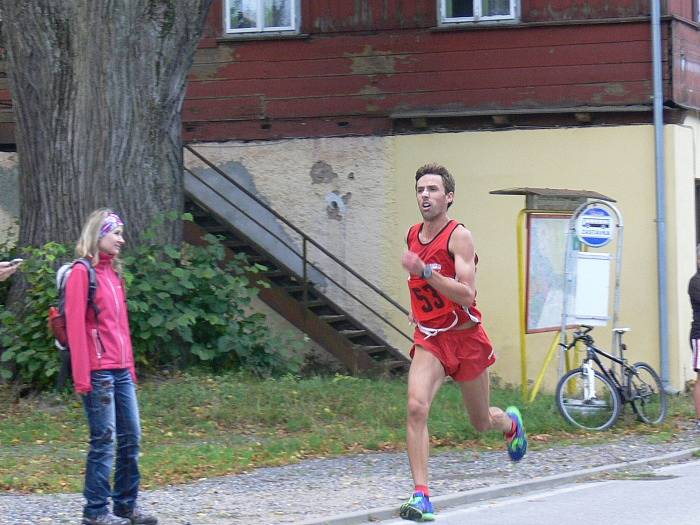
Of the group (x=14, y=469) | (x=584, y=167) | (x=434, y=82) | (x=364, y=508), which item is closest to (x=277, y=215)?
(x=434, y=82)

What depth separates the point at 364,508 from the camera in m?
8.34

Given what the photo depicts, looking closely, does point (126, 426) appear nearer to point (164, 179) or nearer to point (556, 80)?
point (164, 179)

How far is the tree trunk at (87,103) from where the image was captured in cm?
1297

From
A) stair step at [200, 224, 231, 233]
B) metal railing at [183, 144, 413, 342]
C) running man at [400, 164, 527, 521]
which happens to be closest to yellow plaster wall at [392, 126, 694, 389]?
metal railing at [183, 144, 413, 342]

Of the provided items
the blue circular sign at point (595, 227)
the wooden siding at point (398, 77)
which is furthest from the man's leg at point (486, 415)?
the wooden siding at point (398, 77)

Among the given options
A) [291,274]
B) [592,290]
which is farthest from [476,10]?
[592,290]

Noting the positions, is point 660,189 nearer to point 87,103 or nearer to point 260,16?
point 260,16

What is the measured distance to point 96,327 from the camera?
727cm

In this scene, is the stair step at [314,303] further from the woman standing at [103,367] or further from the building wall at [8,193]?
the woman standing at [103,367]

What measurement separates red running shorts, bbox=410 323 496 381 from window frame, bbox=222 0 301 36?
9841 millimetres

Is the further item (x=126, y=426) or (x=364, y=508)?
(x=364, y=508)

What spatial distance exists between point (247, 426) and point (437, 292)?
4.66 metres

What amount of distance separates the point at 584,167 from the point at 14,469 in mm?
8693

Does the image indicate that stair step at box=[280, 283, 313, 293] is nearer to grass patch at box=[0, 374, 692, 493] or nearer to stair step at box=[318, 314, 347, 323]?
stair step at box=[318, 314, 347, 323]
